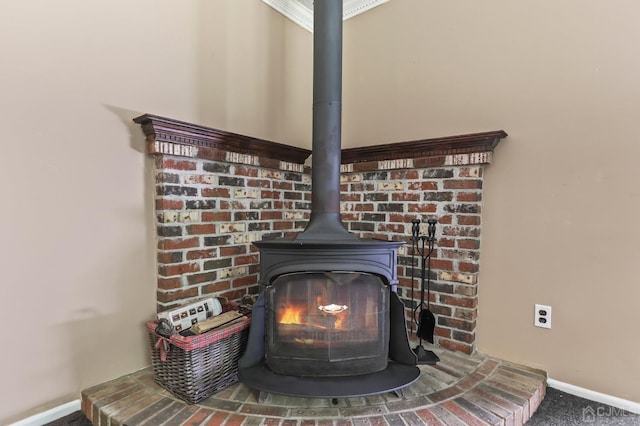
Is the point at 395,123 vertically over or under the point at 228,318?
over

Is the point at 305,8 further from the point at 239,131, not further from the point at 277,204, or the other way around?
the point at 277,204

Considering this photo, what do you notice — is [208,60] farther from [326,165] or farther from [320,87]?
[326,165]

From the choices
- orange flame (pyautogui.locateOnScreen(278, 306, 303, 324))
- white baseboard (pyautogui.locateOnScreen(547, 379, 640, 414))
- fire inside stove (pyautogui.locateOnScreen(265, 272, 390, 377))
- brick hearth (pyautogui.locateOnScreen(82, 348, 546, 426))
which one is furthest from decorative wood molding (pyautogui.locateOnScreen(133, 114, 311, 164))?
white baseboard (pyautogui.locateOnScreen(547, 379, 640, 414))

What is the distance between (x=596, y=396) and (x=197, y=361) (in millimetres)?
1892

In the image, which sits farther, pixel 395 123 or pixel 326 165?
pixel 395 123

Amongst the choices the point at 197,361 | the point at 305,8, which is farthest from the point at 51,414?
the point at 305,8

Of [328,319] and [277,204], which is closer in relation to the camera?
[328,319]

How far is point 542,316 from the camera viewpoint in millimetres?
1692

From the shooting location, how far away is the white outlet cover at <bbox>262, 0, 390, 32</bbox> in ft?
7.35

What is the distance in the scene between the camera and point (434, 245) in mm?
1971

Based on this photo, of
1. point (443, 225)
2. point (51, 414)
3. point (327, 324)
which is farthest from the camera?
point (443, 225)

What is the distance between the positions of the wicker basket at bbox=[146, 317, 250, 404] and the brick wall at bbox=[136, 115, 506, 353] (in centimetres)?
29

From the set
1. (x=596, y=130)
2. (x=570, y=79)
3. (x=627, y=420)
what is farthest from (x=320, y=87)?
(x=627, y=420)

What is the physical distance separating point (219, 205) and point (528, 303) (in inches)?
70.8
